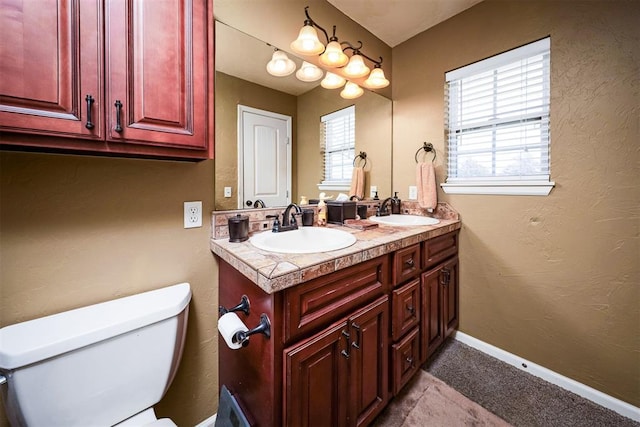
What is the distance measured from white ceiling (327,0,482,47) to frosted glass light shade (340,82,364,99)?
19.1 inches

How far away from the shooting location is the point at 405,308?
4.34 feet

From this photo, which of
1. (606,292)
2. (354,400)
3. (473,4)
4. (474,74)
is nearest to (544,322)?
(606,292)

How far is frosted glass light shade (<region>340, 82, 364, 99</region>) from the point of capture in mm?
1877

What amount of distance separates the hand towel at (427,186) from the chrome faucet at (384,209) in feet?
0.88

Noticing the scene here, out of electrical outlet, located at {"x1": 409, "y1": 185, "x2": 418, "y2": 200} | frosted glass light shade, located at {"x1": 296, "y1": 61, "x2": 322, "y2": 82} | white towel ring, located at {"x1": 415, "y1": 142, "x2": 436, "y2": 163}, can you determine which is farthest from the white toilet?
white towel ring, located at {"x1": 415, "y1": 142, "x2": 436, "y2": 163}

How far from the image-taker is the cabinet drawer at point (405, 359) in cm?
127

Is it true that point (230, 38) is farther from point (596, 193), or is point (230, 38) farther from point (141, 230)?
point (596, 193)

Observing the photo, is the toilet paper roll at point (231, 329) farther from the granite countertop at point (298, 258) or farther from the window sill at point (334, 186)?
the window sill at point (334, 186)

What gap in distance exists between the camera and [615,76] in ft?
4.24

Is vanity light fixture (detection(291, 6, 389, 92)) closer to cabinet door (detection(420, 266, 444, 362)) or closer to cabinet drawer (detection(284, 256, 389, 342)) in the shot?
cabinet drawer (detection(284, 256, 389, 342))

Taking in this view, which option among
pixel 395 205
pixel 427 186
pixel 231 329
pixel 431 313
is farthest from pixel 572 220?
pixel 231 329

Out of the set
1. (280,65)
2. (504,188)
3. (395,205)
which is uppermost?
(280,65)

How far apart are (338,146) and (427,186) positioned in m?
0.74

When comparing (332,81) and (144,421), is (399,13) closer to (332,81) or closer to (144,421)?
(332,81)
